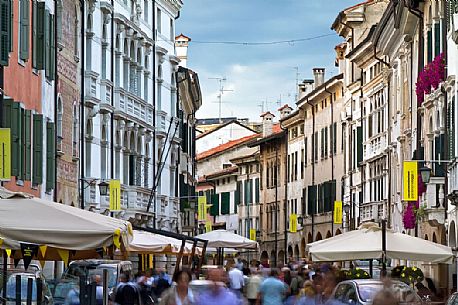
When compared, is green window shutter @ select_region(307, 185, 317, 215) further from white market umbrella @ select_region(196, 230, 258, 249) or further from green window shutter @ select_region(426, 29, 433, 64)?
green window shutter @ select_region(426, 29, 433, 64)

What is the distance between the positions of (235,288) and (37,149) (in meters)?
7.47

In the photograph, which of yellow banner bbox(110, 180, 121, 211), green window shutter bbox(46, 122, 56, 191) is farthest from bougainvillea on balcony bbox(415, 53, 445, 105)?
green window shutter bbox(46, 122, 56, 191)

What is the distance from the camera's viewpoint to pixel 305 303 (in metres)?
26.1

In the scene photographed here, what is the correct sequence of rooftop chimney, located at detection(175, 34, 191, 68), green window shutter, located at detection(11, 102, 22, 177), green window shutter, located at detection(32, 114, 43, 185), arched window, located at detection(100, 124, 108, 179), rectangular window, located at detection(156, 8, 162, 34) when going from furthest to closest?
rooftop chimney, located at detection(175, 34, 191, 68), rectangular window, located at detection(156, 8, 162, 34), arched window, located at detection(100, 124, 108, 179), green window shutter, located at detection(32, 114, 43, 185), green window shutter, located at detection(11, 102, 22, 177)

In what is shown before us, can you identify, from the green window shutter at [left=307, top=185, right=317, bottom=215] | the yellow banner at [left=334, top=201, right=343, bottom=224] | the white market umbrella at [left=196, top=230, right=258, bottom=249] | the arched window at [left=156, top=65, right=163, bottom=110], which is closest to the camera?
the white market umbrella at [left=196, top=230, right=258, bottom=249]

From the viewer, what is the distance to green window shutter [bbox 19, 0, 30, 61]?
34.3 meters

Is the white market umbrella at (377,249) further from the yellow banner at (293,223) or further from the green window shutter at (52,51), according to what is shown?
the yellow banner at (293,223)

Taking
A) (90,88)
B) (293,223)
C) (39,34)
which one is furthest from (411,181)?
(293,223)

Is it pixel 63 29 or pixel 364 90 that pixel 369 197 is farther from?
pixel 63 29

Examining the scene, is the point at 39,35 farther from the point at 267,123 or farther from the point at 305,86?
the point at 267,123

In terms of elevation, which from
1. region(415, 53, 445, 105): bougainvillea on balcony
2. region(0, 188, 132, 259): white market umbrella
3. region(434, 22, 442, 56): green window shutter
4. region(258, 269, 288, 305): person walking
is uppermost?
region(434, 22, 442, 56): green window shutter

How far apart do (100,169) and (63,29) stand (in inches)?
345

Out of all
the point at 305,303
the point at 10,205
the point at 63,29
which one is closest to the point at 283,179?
the point at 63,29

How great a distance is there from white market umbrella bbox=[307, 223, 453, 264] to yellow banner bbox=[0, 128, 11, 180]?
7.55 metres
